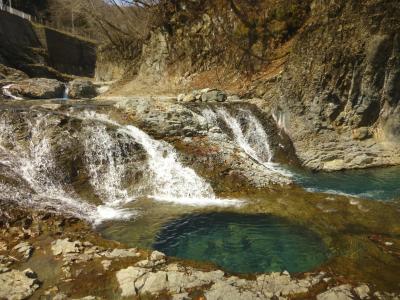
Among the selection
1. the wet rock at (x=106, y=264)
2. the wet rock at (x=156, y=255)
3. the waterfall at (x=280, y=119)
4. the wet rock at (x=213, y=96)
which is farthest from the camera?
the wet rock at (x=213, y=96)

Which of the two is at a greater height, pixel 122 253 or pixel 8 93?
pixel 8 93

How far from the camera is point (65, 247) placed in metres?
5.97

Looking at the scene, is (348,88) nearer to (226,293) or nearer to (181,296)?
(226,293)

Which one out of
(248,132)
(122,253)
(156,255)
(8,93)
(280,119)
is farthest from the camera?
(8,93)

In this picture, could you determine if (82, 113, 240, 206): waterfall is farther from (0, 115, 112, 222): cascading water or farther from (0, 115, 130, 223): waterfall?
(0, 115, 112, 222): cascading water

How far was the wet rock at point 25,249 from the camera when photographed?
5.75 meters

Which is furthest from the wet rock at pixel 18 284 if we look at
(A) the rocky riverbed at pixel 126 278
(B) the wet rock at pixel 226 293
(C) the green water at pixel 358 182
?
(C) the green water at pixel 358 182

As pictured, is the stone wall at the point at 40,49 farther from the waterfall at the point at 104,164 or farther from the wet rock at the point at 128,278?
the wet rock at the point at 128,278

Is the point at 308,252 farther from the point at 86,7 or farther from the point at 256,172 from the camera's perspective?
the point at 86,7

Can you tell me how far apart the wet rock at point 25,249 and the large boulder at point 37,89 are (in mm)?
13300

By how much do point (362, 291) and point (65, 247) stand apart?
14.9 ft

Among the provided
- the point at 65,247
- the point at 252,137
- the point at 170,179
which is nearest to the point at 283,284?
the point at 65,247

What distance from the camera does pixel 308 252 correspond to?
6117mm

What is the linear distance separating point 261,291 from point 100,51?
3323cm
